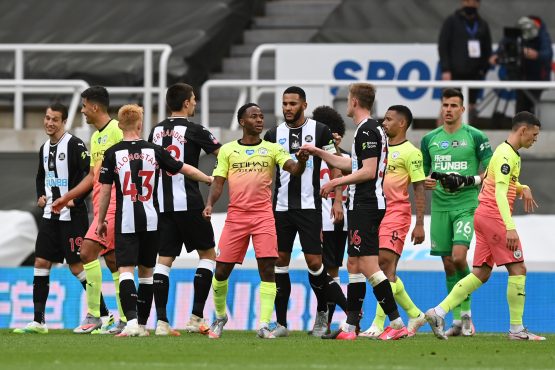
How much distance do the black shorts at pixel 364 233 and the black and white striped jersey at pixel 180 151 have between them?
61.5 inches

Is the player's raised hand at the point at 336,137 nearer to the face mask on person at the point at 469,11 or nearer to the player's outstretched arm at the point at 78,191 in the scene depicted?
the player's outstretched arm at the point at 78,191

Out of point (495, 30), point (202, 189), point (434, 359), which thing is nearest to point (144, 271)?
point (434, 359)

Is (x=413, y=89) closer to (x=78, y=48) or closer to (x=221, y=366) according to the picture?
(x=78, y=48)

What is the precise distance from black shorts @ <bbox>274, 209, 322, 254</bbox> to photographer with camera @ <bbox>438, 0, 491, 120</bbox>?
5.86m

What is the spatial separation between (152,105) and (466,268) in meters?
7.18

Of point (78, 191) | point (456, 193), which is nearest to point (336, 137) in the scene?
point (456, 193)

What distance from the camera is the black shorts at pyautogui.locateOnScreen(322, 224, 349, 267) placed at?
15.6 metres

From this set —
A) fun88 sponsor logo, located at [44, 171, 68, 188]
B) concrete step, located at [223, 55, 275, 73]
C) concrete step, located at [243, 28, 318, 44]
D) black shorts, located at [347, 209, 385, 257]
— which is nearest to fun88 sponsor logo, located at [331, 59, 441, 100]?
concrete step, located at [223, 55, 275, 73]

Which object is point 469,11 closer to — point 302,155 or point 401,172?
point 401,172

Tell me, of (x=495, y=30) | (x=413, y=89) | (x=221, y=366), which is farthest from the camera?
(x=495, y=30)

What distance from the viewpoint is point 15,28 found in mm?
24391

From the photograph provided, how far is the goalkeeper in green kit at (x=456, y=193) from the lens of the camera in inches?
612

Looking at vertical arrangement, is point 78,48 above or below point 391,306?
→ above

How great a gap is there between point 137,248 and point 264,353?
2.09 m
